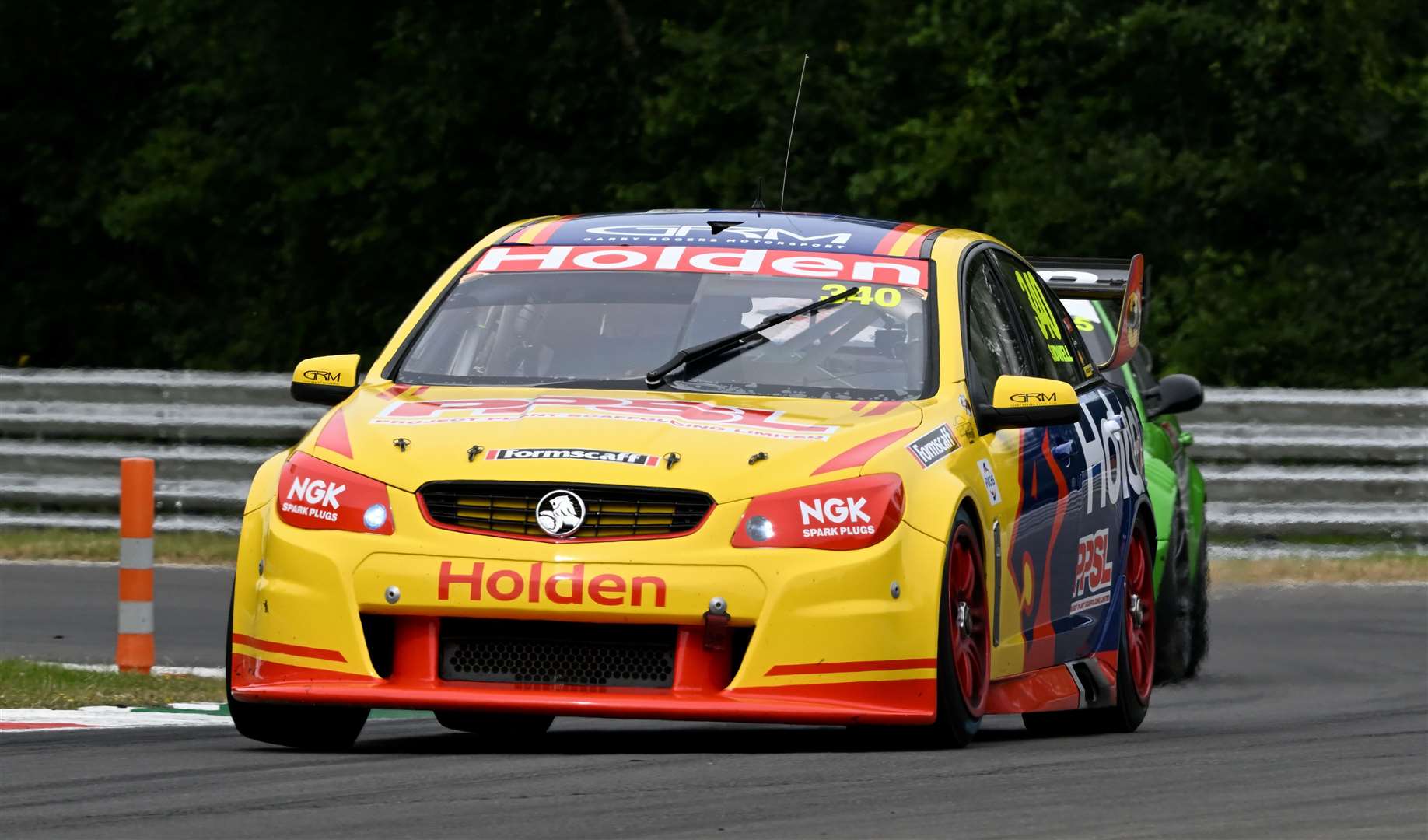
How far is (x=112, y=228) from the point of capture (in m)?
34.1

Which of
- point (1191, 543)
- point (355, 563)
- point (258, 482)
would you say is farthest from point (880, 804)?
point (1191, 543)

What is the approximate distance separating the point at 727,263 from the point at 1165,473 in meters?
4.36

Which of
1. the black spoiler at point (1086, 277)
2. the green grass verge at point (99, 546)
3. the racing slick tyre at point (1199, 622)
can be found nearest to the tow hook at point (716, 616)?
the black spoiler at point (1086, 277)

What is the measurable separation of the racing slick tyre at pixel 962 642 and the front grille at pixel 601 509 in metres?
0.69

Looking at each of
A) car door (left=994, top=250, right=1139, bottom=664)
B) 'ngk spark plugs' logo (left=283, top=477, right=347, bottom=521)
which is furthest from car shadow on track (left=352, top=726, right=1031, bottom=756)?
'ngk spark plugs' logo (left=283, top=477, right=347, bottom=521)

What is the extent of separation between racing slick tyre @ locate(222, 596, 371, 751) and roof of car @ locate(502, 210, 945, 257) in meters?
1.76

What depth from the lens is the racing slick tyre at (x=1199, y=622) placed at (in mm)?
13070

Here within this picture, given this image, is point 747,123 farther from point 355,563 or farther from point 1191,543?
point 355,563

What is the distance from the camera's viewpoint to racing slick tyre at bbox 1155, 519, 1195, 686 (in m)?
12.6

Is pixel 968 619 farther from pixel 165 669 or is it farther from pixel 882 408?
pixel 165 669

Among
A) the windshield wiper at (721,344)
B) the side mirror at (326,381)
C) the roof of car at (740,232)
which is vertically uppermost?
the roof of car at (740,232)

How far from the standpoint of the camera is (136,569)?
1172cm

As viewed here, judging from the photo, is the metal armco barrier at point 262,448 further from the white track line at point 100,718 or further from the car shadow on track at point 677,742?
the car shadow on track at point 677,742

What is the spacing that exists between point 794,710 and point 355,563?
1158mm
